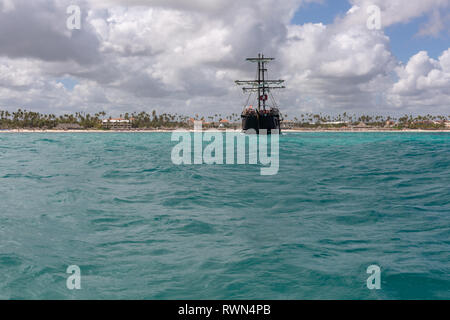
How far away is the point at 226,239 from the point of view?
306 inches

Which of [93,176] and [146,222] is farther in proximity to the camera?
[93,176]

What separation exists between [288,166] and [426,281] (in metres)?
15.2

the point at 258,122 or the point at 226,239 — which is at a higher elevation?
the point at 258,122

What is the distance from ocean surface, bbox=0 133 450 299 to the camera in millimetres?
5531

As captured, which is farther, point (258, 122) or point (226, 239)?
point (258, 122)

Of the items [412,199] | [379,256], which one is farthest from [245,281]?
[412,199]

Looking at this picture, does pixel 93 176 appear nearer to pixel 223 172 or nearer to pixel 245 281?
pixel 223 172

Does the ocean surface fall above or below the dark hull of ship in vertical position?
below

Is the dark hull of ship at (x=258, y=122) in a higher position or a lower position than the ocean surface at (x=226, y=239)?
higher

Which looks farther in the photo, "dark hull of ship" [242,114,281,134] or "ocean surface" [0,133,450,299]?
"dark hull of ship" [242,114,281,134]

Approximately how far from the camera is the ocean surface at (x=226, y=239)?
18.1 ft

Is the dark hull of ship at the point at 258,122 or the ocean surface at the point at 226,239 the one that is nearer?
the ocean surface at the point at 226,239
